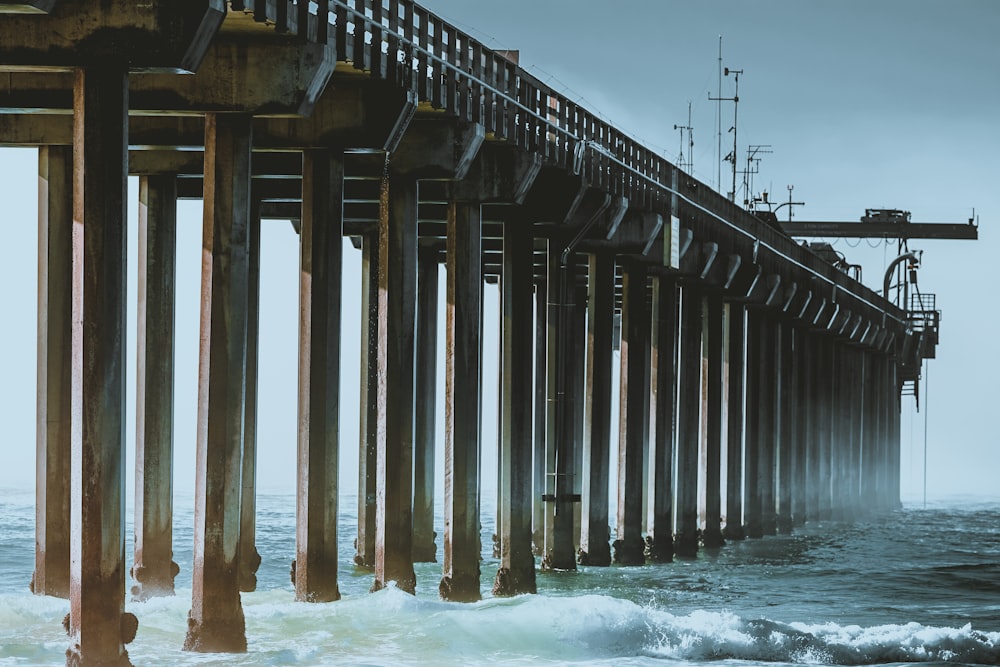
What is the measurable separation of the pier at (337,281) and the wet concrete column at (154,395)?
1.7 inches

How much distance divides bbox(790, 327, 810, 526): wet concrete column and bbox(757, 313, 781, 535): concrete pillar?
3157 mm

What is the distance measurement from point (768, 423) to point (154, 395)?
2969 centimetres

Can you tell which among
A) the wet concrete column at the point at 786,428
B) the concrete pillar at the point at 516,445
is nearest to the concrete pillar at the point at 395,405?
the concrete pillar at the point at 516,445

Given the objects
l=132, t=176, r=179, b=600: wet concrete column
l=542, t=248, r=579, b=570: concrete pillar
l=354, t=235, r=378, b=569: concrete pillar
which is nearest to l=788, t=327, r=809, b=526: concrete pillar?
l=542, t=248, r=579, b=570: concrete pillar

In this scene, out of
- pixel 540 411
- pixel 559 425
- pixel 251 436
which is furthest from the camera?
pixel 559 425

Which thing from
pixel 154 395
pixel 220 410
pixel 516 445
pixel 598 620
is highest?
pixel 154 395

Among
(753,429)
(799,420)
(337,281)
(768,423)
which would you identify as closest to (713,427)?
(753,429)

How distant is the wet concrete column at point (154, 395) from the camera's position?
92.4ft

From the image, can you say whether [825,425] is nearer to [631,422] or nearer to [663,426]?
[663,426]

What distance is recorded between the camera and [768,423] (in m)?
55.0

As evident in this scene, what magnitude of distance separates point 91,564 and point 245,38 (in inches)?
296

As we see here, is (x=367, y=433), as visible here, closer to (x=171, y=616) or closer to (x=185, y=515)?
(x=171, y=616)

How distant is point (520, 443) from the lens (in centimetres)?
3156

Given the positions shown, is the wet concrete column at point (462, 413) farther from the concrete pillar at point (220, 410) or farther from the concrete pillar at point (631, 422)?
the concrete pillar at point (631, 422)
